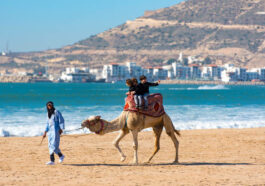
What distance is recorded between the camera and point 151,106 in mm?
11938

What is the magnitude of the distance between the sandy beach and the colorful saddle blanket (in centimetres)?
107

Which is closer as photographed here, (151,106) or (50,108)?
(50,108)

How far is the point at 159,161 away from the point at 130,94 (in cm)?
184

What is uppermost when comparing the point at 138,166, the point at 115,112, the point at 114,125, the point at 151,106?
the point at 151,106

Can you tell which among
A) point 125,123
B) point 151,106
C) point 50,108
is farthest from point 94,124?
point 151,106

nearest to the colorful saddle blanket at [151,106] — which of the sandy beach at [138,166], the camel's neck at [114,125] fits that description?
the camel's neck at [114,125]

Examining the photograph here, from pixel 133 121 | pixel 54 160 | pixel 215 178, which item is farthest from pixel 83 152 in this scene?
pixel 215 178

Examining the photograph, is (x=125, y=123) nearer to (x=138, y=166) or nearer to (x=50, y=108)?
(x=138, y=166)

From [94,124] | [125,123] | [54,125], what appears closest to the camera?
[94,124]

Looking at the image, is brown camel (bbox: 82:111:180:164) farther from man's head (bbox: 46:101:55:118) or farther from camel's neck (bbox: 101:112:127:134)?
man's head (bbox: 46:101:55:118)

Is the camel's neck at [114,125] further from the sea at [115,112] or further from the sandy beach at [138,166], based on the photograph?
the sea at [115,112]

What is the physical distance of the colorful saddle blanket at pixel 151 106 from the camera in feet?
38.6

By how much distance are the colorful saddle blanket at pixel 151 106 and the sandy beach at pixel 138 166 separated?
107cm

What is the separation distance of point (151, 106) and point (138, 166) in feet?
4.08
